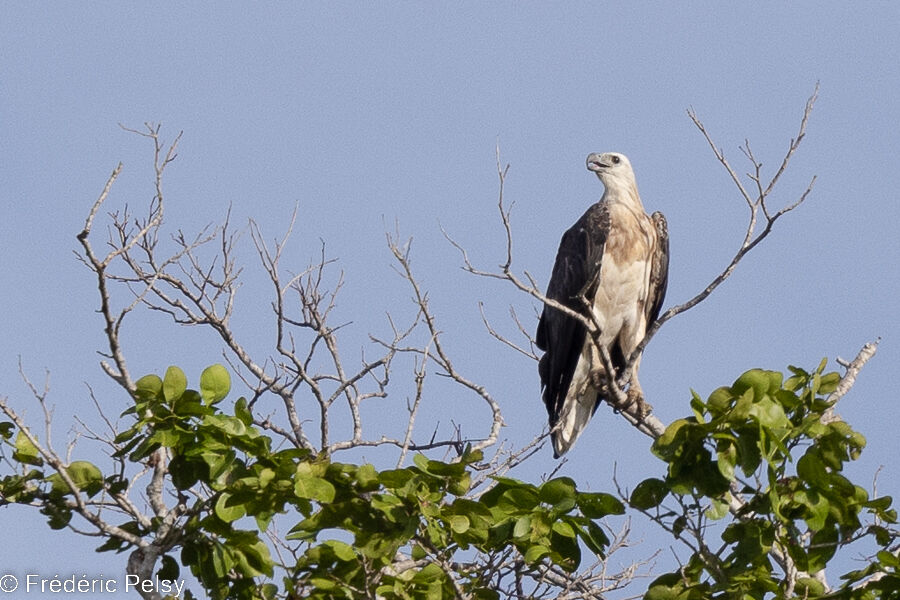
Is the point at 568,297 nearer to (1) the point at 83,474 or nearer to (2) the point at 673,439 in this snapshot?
(2) the point at 673,439

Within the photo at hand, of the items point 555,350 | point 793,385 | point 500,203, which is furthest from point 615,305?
point 793,385

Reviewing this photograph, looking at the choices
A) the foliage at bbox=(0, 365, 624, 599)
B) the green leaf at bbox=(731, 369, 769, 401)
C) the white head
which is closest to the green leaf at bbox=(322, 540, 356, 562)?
the foliage at bbox=(0, 365, 624, 599)

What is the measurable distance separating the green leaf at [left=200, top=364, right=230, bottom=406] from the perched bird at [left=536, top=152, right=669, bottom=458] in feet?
12.6

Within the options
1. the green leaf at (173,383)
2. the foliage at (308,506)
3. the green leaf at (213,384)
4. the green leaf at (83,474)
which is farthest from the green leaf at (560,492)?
the green leaf at (83,474)

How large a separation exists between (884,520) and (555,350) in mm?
3935

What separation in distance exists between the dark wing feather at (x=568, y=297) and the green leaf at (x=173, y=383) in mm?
3993

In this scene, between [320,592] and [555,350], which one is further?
[555,350]

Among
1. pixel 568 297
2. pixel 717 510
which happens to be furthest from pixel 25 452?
pixel 568 297

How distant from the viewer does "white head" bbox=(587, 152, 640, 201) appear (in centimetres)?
899

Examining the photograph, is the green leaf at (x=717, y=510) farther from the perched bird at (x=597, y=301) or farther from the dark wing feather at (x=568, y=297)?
the dark wing feather at (x=568, y=297)

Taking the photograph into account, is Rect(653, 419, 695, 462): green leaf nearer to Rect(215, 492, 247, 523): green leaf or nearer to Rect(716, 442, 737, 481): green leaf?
Rect(716, 442, 737, 481): green leaf

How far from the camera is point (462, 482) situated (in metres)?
4.56

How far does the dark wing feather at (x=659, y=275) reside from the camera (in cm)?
843

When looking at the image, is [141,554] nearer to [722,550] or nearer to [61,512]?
[61,512]
